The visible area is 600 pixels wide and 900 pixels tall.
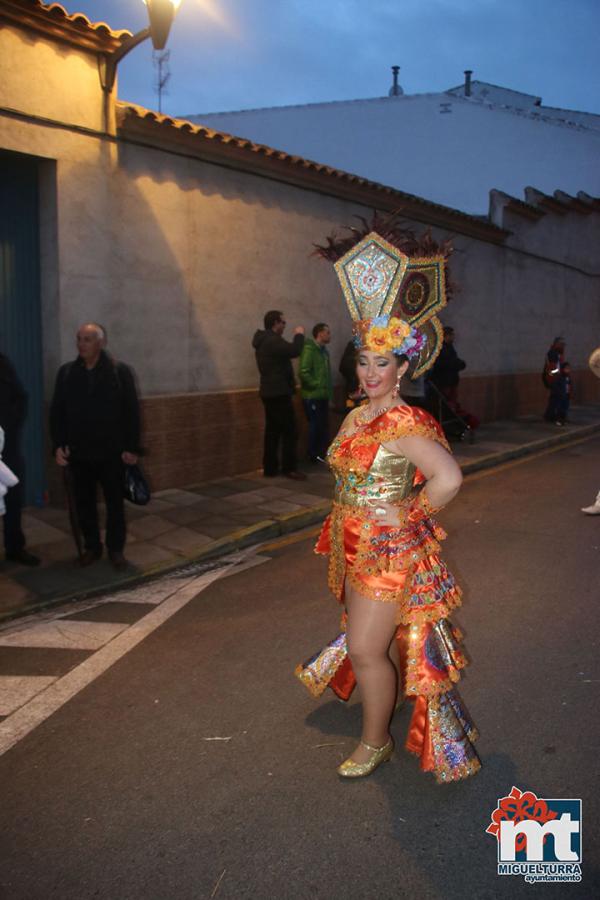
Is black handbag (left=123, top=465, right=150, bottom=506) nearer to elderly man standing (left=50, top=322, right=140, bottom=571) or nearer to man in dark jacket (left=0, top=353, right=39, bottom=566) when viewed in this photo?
elderly man standing (left=50, top=322, right=140, bottom=571)

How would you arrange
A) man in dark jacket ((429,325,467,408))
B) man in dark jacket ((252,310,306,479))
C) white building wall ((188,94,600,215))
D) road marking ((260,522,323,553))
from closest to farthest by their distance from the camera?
road marking ((260,522,323,553)), man in dark jacket ((252,310,306,479)), man in dark jacket ((429,325,467,408)), white building wall ((188,94,600,215))

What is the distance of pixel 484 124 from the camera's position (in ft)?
70.2

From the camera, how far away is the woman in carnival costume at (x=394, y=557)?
3.04 metres

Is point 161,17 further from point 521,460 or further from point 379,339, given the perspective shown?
point 521,460

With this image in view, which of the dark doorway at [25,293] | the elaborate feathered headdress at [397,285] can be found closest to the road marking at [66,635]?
the elaborate feathered headdress at [397,285]

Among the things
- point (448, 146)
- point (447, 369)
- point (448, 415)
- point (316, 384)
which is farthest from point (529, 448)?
point (448, 146)

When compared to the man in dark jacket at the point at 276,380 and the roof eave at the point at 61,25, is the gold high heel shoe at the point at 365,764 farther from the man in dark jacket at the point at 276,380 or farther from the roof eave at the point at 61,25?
the roof eave at the point at 61,25

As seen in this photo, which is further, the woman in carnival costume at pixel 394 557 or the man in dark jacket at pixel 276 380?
the man in dark jacket at pixel 276 380

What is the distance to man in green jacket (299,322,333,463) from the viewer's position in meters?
9.59

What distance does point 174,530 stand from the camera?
711cm

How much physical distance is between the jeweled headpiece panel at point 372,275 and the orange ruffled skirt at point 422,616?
0.90 m

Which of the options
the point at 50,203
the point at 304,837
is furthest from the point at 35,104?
the point at 304,837

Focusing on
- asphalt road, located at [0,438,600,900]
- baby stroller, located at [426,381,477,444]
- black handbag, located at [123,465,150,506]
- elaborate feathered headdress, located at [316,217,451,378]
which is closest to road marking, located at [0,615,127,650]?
asphalt road, located at [0,438,600,900]

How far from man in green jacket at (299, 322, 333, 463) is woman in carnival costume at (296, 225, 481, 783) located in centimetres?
631
